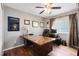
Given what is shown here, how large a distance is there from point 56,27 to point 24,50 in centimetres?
55

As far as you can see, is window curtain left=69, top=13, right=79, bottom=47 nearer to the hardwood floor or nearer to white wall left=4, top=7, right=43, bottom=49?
the hardwood floor

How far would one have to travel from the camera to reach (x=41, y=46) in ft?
3.57

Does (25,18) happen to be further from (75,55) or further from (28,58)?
(75,55)

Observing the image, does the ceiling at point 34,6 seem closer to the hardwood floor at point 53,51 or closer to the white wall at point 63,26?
the white wall at point 63,26

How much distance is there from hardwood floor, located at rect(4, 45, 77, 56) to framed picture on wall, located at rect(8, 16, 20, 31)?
0.28m

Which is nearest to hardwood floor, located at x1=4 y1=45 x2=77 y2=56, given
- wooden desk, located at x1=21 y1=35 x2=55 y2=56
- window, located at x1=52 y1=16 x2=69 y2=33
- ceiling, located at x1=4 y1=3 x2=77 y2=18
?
wooden desk, located at x1=21 y1=35 x2=55 y2=56

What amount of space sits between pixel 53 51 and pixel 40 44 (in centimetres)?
21

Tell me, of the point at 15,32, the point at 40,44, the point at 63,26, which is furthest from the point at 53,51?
the point at 15,32

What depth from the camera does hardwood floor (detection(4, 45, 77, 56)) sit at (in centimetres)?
109

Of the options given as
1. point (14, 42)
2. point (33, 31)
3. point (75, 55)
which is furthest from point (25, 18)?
point (75, 55)

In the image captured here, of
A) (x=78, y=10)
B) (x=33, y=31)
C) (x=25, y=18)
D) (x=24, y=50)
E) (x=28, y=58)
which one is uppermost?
(x=78, y=10)

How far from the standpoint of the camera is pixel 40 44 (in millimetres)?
1075

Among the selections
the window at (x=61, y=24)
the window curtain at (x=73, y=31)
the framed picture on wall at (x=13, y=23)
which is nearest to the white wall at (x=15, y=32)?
the framed picture on wall at (x=13, y=23)

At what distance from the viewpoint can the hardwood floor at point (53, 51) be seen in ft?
3.58
